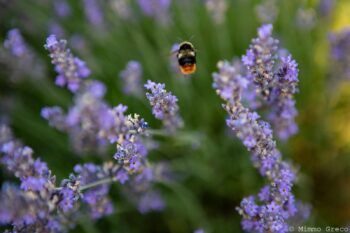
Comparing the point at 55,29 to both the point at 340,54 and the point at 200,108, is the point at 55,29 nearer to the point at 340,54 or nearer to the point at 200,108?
the point at 200,108

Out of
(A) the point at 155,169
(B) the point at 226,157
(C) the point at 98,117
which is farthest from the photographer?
(B) the point at 226,157

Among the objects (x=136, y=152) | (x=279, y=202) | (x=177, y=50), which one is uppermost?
(x=177, y=50)

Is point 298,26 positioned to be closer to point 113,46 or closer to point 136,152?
point 113,46

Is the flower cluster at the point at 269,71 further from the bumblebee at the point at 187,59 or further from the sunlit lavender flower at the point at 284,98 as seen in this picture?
the bumblebee at the point at 187,59

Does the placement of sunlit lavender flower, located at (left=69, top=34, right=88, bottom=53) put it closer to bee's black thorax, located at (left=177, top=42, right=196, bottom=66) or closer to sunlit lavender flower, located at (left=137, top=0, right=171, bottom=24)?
sunlit lavender flower, located at (left=137, top=0, right=171, bottom=24)

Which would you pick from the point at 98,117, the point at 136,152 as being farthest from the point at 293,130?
the point at 98,117

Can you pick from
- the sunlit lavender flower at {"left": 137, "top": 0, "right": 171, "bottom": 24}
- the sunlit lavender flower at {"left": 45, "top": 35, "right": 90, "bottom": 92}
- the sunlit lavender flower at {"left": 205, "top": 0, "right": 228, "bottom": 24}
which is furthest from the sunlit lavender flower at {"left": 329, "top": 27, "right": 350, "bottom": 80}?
the sunlit lavender flower at {"left": 45, "top": 35, "right": 90, "bottom": 92}

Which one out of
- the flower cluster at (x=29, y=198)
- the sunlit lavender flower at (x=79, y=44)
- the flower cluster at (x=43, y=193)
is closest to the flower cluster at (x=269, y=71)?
the flower cluster at (x=43, y=193)

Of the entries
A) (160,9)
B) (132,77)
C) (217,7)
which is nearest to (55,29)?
(160,9)
